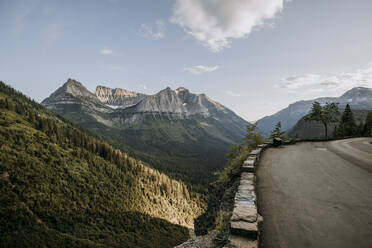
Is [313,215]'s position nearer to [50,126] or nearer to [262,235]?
[262,235]

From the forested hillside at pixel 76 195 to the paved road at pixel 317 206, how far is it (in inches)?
4178

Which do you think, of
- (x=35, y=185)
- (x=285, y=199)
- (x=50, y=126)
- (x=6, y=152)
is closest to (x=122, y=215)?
(x=35, y=185)

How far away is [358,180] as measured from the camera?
7520mm

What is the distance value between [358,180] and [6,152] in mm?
150647

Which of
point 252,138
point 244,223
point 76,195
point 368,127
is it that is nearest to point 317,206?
point 244,223

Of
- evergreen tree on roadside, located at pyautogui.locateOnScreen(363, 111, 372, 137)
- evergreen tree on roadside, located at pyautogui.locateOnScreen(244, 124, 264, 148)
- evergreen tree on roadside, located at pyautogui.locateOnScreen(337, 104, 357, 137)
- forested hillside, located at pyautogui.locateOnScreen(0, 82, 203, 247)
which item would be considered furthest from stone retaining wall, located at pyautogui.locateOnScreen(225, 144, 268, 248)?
forested hillside, located at pyautogui.locateOnScreen(0, 82, 203, 247)

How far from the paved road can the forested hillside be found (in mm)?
106115

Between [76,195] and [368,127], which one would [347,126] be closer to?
[368,127]

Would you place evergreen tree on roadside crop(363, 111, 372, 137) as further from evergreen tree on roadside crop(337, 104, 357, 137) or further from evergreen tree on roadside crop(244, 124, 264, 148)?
evergreen tree on roadside crop(244, 124, 264, 148)

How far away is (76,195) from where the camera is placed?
100312 mm

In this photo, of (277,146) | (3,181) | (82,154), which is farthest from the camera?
(82,154)

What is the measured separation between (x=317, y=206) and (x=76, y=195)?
5018 inches

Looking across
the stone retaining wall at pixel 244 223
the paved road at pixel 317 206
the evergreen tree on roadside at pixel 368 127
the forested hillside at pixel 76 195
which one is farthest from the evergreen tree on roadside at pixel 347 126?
the forested hillside at pixel 76 195

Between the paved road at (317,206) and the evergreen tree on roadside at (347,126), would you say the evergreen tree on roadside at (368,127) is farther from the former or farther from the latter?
the paved road at (317,206)
